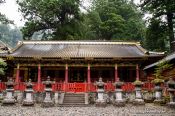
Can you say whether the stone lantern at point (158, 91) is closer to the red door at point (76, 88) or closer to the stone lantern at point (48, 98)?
the red door at point (76, 88)

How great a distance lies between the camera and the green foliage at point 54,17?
42531 mm

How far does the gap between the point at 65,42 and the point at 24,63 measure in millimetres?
6053

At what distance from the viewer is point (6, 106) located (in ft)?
61.5

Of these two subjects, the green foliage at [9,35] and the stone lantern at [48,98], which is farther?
the green foliage at [9,35]

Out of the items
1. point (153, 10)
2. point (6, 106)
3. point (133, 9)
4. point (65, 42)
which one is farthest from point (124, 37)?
point (6, 106)

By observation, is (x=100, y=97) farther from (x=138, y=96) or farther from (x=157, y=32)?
(x=157, y=32)

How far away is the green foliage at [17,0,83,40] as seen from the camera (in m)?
42.5

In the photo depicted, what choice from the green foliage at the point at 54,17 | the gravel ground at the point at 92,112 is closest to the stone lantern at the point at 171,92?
the gravel ground at the point at 92,112

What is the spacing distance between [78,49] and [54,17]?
17.6m

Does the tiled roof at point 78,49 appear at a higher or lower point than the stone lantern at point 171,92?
higher

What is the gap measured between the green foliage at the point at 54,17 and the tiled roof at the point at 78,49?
39.4 ft

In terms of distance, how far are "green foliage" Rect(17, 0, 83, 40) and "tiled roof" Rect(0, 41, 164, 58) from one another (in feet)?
39.4

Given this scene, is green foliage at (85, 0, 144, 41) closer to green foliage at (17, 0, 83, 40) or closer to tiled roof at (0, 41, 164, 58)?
green foliage at (17, 0, 83, 40)

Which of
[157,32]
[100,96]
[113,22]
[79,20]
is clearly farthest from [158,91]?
[113,22]
